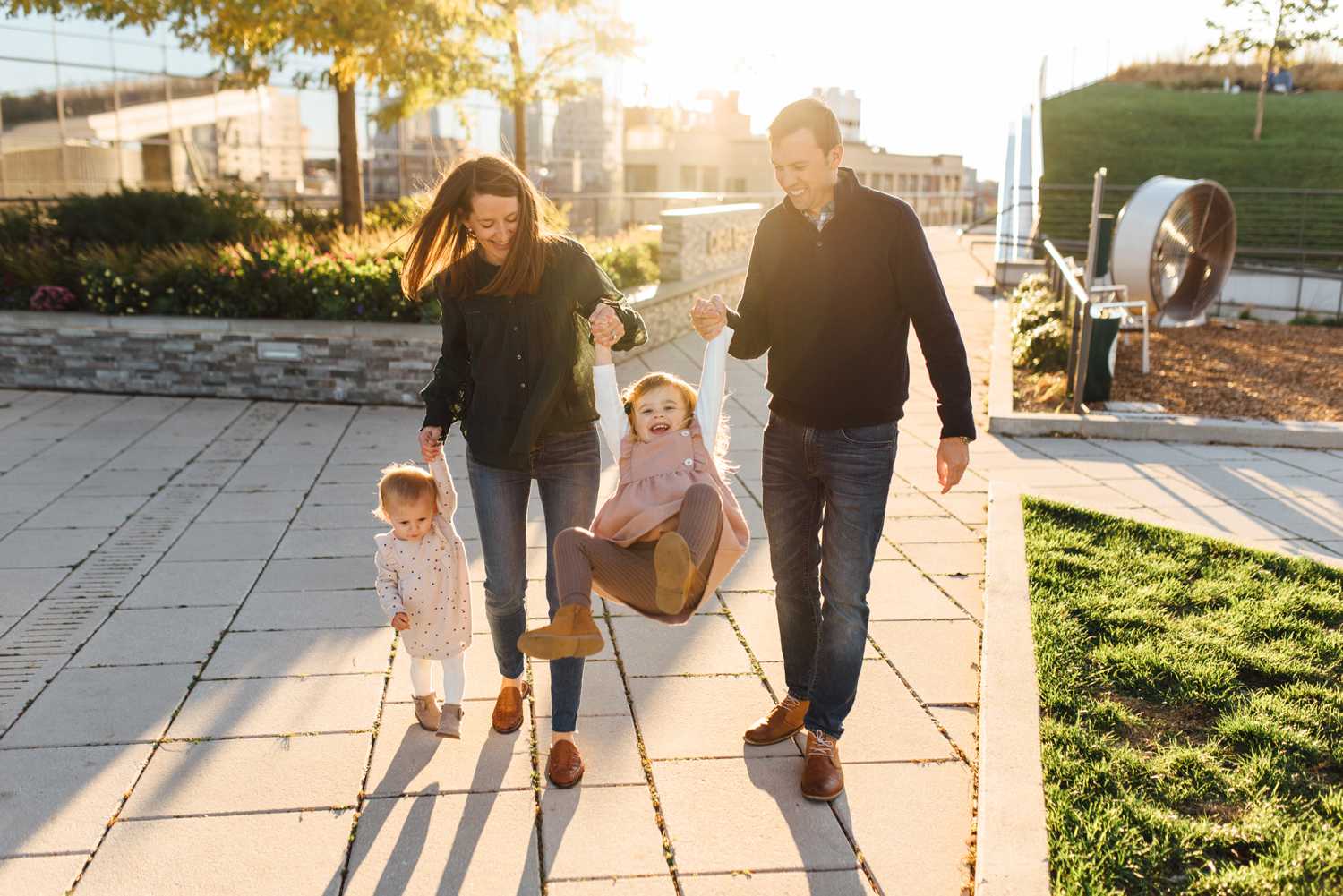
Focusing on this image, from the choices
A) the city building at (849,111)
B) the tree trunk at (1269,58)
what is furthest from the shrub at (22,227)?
the city building at (849,111)

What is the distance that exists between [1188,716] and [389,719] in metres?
2.93

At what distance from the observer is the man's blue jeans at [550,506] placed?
3.67m

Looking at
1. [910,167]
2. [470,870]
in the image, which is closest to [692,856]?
[470,870]

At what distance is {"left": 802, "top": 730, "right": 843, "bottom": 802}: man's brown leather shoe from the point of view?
358 centimetres

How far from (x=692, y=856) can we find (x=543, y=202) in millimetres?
2143

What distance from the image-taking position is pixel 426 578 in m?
3.83

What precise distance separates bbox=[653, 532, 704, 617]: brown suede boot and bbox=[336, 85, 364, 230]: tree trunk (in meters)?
11.5

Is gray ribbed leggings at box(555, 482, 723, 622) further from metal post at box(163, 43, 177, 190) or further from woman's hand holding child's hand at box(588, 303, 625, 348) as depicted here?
metal post at box(163, 43, 177, 190)

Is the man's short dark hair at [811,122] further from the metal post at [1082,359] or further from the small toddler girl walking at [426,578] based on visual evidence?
the metal post at [1082,359]

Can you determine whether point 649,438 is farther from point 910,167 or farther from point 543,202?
point 910,167

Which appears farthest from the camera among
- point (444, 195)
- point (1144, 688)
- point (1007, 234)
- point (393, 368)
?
point (1007, 234)

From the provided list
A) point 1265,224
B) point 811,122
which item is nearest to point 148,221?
point 811,122

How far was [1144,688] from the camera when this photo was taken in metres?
4.30

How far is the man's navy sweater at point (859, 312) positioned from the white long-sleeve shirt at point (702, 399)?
0.22 m
